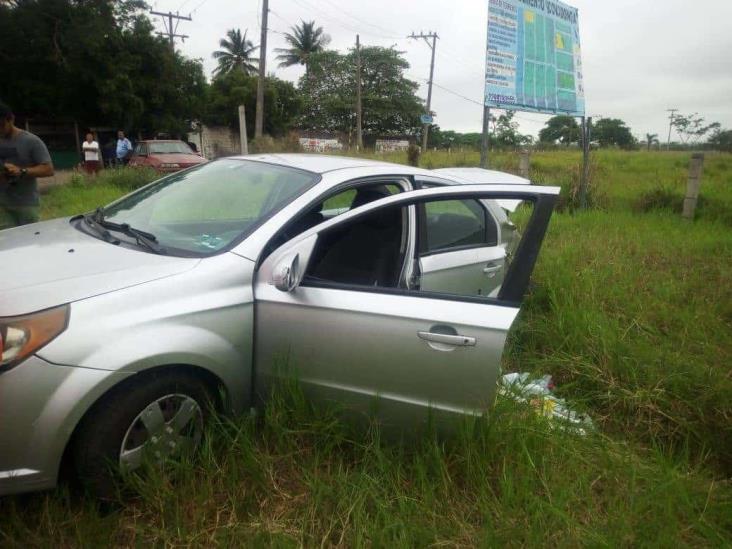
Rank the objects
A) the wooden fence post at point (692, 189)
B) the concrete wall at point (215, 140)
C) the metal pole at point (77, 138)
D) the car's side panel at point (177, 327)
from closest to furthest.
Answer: the car's side panel at point (177, 327), the wooden fence post at point (692, 189), the metal pole at point (77, 138), the concrete wall at point (215, 140)

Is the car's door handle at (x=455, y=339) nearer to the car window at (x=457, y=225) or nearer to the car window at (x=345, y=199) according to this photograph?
the car window at (x=345, y=199)

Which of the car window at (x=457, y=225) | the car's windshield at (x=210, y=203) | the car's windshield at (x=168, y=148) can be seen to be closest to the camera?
the car's windshield at (x=210, y=203)

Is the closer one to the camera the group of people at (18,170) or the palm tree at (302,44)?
the group of people at (18,170)

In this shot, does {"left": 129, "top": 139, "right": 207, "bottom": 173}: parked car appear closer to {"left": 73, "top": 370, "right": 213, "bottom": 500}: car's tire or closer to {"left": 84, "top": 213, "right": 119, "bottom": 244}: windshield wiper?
{"left": 84, "top": 213, "right": 119, "bottom": 244}: windshield wiper

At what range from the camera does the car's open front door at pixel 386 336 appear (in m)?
2.25

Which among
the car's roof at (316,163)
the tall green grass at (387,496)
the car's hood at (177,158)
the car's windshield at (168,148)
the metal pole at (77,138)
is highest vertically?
the metal pole at (77,138)

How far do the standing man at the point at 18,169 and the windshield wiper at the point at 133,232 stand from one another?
1.77m

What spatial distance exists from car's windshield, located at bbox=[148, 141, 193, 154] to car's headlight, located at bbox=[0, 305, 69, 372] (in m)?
14.3

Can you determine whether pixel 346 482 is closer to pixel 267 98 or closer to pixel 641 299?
pixel 641 299

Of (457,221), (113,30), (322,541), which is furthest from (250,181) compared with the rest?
(113,30)

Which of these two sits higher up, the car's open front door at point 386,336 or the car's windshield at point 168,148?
the car's windshield at point 168,148

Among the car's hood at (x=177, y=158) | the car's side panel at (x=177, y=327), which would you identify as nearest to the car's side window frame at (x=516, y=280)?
the car's side panel at (x=177, y=327)

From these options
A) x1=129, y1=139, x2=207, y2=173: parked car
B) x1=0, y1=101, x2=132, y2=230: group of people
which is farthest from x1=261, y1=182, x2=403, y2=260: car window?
x1=129, y1=139, x2=207, y2=173: parked car

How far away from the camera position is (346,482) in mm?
2221
